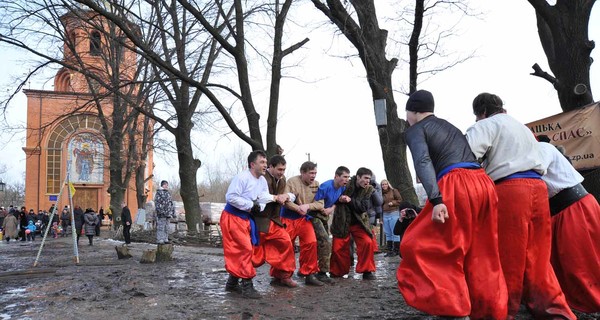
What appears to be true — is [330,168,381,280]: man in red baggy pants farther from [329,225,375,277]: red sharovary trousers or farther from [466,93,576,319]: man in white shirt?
[466,93,576,319]: man in white shirt

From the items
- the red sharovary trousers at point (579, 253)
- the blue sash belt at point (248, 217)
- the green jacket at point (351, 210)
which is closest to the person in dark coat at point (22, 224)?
the green jacket at point (351, 210)

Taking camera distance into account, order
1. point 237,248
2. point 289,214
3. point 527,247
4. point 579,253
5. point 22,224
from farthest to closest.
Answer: point 22,224 < point 289,214 < point 237,248 < point 579,253 < point 527,247

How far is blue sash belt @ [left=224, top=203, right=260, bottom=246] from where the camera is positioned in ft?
24.0

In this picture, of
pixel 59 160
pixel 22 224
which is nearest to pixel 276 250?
pixel 22 224

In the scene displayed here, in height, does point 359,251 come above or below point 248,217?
below

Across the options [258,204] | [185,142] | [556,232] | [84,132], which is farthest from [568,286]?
[84,132]

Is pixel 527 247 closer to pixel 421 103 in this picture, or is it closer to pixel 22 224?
pixel 421 103

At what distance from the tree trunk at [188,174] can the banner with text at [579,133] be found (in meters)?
14.4

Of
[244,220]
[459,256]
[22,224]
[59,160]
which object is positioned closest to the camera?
[459,256]

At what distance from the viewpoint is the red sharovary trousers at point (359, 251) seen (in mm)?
8664

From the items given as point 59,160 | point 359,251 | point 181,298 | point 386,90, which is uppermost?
point 59,160

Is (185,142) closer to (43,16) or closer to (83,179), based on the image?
(43,16)

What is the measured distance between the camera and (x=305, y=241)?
8.34 meters

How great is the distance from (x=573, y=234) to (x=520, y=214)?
0.97 m
